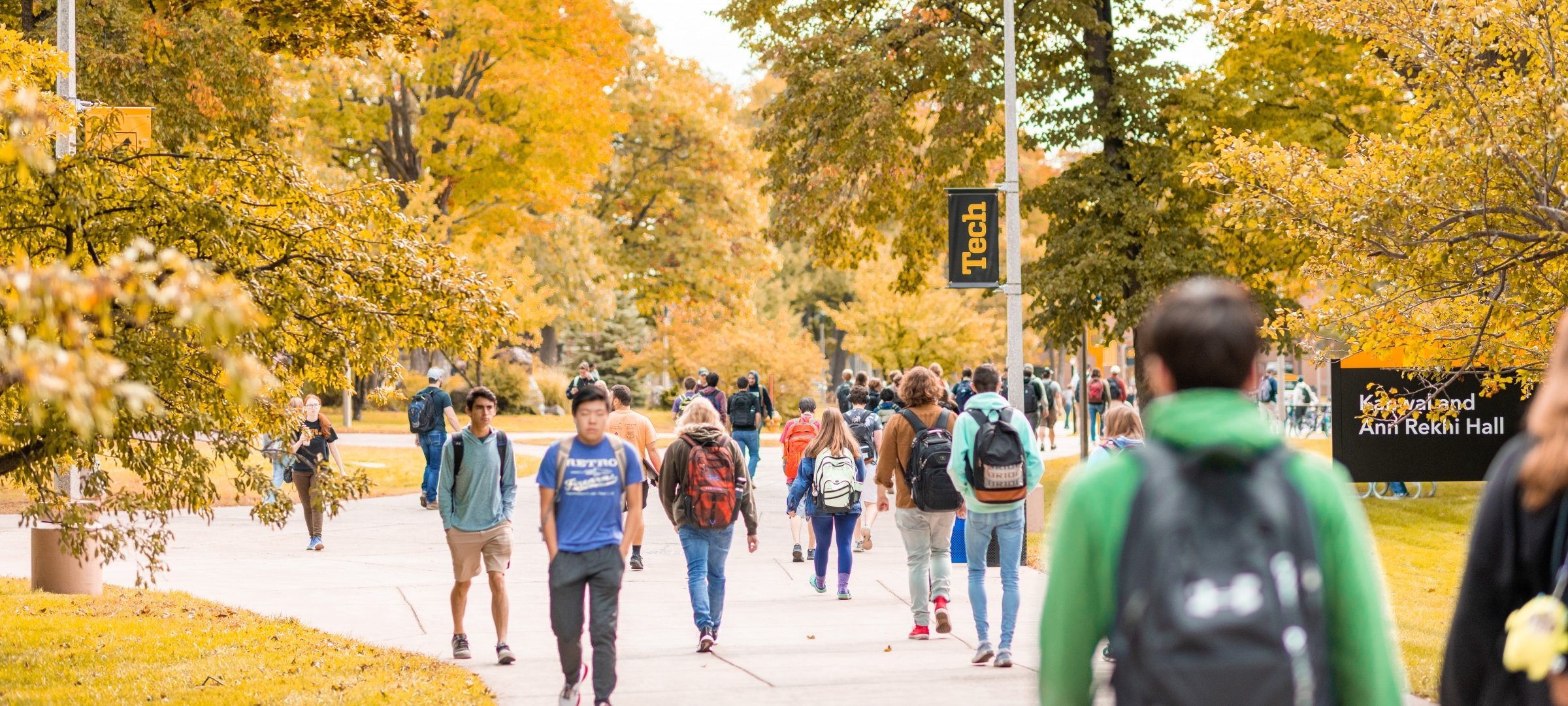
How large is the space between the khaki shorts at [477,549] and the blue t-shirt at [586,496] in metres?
1.98

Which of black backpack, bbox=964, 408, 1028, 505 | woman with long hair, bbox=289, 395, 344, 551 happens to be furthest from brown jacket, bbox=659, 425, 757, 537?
woman with long hair, bbox=289, 395, 344, 551

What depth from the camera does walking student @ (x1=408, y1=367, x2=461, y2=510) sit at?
17734 millimetres

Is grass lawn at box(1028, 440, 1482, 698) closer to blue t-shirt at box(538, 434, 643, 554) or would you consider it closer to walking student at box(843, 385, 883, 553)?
walking student at box(843, 385, 883, 553)

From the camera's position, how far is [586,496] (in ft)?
22.8

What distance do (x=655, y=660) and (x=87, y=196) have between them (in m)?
4.15

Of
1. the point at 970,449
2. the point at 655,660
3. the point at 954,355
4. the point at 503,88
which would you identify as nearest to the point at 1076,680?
the point at 970,449

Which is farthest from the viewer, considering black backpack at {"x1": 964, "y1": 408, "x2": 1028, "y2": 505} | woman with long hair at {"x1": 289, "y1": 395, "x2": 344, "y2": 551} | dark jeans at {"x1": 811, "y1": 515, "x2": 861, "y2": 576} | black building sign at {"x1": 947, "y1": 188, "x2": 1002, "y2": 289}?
black building sign at {"x1": 947, "y1": 188, "x2": 1002, "y2": 289}

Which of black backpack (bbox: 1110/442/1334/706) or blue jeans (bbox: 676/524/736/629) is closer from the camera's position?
black backpack (bbox: 1110/442/1334/706)

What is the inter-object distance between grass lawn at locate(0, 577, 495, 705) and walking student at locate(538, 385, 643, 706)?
0.85 meters

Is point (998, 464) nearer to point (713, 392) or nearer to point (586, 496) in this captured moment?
point (586, 496)

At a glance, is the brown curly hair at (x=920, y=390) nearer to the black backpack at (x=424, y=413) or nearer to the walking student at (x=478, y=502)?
the walking student at (x=478, y=502)

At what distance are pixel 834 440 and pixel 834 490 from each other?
0.40 m

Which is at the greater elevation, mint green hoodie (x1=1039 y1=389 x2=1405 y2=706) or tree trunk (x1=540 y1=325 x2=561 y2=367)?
tree trunk (x1=540 y1=325 x2=561 y2=367)

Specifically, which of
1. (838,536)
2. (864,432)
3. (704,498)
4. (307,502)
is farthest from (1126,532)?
(307,502)
